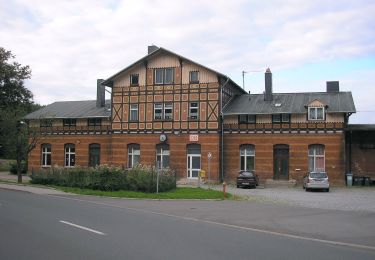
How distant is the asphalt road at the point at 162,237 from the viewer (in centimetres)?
876

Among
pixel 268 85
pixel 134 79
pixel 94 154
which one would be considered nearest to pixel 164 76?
pixel 134 79

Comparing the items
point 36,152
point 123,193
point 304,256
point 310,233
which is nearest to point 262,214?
point 310,233

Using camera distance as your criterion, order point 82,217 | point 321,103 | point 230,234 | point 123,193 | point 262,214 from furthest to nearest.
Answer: point 321,103 < point 123,193 < point 262,214 < point 82,217 < point 230,234

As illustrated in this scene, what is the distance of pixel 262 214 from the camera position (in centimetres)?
1739

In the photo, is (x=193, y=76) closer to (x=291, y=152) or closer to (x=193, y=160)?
(x=193, y=160)

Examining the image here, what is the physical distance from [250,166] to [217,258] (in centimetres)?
3130

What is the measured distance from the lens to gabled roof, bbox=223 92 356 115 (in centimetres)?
3747

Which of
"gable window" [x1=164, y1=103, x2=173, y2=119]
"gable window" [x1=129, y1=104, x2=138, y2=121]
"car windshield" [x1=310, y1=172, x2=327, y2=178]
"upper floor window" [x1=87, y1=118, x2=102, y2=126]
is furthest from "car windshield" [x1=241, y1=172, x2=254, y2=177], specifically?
"upper floor window" [x1=87, y1=118, x2=102, y2=126]

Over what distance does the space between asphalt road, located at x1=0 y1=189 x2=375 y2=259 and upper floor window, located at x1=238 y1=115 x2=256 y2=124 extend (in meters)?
23.0

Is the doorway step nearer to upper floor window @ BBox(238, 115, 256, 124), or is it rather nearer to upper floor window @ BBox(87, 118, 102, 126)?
upper floor window @ BBox(238, 115, 256, 124)

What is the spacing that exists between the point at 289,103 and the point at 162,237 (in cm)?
3073

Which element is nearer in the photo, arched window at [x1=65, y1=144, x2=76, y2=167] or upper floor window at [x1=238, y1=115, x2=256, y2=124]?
upper floor window at [x1=238, y1=115, x2=256, y2=124]

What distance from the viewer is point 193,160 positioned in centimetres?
4006

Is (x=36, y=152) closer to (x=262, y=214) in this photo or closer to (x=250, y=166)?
(x=250, y=166)
